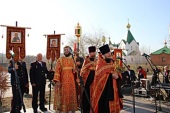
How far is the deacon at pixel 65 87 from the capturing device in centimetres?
694

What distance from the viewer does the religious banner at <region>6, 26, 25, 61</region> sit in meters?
7.86

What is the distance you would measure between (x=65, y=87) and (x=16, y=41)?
240 centimetres

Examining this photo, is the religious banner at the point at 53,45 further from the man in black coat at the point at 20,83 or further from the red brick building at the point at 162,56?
the red brick building at the point at 162,56

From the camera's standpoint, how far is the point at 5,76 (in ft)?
38.2

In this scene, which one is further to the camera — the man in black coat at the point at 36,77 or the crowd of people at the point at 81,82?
the man in black coat at the point at 36,77

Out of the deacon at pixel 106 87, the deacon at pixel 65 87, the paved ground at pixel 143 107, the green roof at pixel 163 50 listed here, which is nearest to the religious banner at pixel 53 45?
the paved ground at pixel 143 107

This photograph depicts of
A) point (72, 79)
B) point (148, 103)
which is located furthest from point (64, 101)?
point (148, 103)

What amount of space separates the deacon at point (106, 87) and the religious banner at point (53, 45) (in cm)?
448

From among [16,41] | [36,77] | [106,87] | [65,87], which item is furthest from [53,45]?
[106,87]

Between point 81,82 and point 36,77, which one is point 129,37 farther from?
point 81,82

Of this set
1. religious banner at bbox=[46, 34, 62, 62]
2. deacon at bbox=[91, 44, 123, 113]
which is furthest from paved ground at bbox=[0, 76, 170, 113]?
deacon at bbox=[91, 44, 123, 113]

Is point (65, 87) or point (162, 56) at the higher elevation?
point (162, 56)

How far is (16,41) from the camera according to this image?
804 centimetres

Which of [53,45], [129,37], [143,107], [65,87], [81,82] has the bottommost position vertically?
[143,107]
